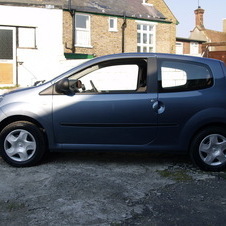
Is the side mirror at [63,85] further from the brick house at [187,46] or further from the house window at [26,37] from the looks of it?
the brick house at [187,46]

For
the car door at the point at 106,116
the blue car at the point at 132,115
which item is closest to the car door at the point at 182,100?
the blue car at the point at 132,115

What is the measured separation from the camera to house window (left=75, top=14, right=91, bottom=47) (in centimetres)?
2019

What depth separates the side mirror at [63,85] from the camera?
469cm

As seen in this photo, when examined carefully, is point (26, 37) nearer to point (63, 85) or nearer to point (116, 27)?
point (116, 27)

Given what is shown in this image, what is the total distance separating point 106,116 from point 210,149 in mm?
1486

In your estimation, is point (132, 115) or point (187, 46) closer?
point (132, 115)

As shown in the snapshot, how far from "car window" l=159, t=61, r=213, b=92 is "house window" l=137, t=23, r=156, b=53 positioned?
18778 mm

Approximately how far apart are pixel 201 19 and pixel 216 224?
152 feet

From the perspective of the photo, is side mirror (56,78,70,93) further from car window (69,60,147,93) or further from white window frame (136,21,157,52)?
white window frame (136,21,157,52)

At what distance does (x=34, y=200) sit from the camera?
3609mm

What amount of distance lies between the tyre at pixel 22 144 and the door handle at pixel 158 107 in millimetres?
1616

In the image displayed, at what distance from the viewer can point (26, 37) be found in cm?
1705

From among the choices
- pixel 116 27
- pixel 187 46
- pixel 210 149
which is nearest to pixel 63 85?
pixel 210 149

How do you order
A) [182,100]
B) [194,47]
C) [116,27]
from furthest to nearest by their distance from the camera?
[194,47], [116,27], [182,100]
